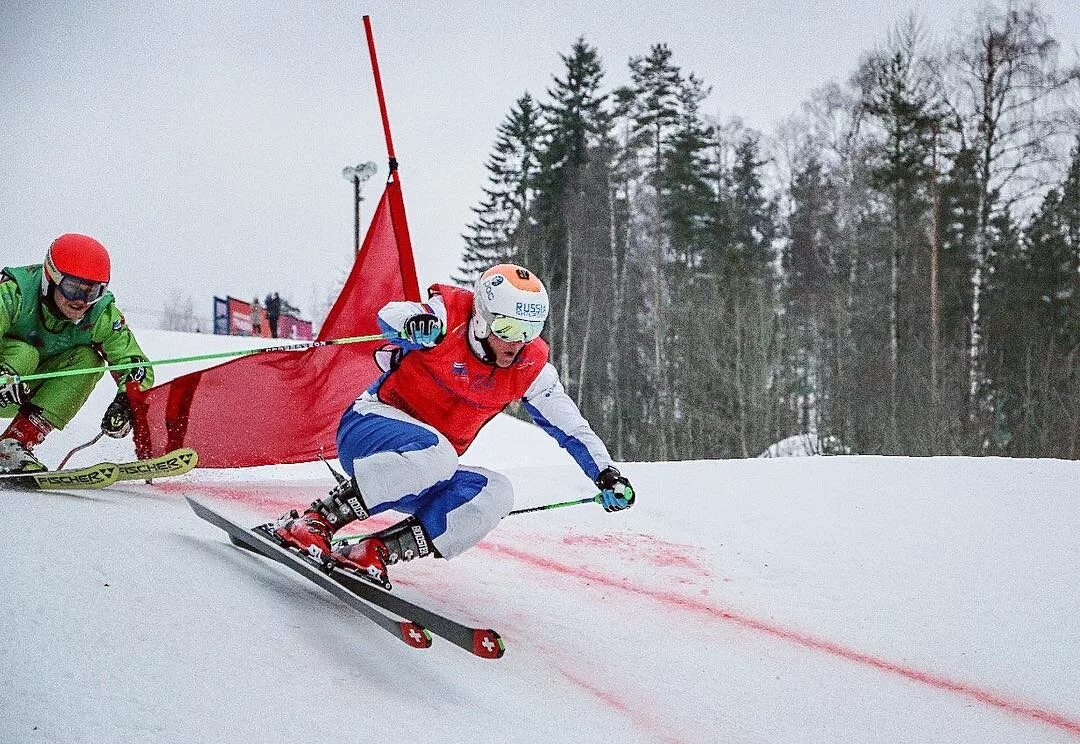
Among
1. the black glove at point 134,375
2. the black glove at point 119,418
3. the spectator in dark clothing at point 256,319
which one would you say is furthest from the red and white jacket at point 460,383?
the spectator in dark clothing at point 256,319

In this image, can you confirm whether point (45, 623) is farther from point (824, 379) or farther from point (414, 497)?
point (824, 379)

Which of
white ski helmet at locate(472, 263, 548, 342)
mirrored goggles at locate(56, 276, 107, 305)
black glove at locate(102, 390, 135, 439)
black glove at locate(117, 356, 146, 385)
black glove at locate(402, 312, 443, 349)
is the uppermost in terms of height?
mirrored goggles at locate(56, 276, 107, 305)

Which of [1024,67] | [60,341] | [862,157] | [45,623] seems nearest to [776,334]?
[862,157]

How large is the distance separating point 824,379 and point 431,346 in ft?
62.7

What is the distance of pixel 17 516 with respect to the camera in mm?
3264

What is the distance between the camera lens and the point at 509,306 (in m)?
3.33

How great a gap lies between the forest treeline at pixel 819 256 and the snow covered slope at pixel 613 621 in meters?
12.0

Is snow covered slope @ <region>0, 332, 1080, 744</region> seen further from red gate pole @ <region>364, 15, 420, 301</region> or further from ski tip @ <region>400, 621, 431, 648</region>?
red gate pole @ <region>364, 15, 420, 301</region>

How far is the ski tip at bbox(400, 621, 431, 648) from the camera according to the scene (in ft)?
8.71

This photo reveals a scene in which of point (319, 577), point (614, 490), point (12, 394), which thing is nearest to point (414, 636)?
point (319, 577)

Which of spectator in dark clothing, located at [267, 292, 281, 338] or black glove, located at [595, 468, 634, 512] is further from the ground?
spectator in dark clothing, located at [267, 292, 281, 338]

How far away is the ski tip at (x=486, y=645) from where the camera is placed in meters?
2.66

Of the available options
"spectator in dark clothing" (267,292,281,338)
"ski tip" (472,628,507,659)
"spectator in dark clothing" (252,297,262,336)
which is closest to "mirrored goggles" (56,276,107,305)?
"ski tip" (472,628,507,659)

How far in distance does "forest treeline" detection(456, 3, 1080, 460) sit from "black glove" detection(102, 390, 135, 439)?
46.8 ft
